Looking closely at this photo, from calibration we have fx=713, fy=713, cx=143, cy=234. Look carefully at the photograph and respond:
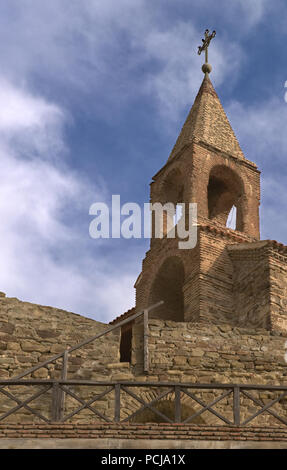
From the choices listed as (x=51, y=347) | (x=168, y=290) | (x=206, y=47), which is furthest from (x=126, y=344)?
(x=206, y=47)

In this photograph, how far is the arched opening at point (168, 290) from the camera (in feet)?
72.3

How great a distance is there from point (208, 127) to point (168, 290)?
19.0ft

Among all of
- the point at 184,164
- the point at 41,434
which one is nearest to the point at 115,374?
the point at 41,434

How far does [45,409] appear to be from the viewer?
14.1 metres

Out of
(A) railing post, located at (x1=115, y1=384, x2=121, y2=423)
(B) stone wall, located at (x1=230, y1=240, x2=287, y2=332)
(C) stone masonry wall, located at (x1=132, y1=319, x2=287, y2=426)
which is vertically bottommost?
(A) railing post, located at (x1=115, y1=384, x2=121, y2=423)

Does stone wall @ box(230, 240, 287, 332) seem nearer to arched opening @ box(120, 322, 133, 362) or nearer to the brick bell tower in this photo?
the brick bell tower

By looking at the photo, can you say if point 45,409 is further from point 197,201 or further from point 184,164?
point 184,164

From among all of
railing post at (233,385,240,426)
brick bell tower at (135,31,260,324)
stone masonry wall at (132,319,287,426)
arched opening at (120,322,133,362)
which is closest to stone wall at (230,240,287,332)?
brick bell tower at (135,31,260,324)

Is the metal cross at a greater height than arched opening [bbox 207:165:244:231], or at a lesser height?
greater

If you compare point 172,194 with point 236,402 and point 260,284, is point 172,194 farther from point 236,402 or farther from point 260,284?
point 236,402

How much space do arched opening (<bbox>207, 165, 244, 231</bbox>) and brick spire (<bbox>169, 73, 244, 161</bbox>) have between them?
2.41ft

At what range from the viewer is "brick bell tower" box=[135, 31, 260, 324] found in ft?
65.0

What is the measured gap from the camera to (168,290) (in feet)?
73.7

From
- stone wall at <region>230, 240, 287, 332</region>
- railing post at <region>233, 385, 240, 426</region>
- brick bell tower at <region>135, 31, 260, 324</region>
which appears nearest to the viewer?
railing post at <region>233, 385, 240, 426</region>
